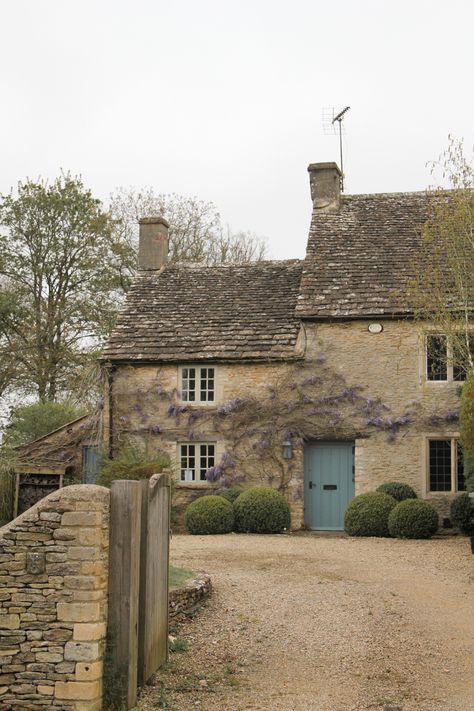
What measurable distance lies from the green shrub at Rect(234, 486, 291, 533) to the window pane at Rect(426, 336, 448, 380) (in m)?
4.81

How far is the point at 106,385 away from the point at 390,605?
13.5 m

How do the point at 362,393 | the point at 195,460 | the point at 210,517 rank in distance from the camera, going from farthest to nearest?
the point at 195,460
the point at 362,393
the point at 210,517

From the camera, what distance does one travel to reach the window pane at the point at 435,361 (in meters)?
23.1

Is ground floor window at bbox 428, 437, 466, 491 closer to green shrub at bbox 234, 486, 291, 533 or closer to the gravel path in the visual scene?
green shrub at bbox 234, 486, 291, 533

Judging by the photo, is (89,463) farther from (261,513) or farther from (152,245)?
(152,245)

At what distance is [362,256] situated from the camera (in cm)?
2559

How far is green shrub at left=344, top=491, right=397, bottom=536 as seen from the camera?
21.6 meters

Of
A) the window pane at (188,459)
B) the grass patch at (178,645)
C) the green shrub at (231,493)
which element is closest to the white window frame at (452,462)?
the green shrub at (231,493)

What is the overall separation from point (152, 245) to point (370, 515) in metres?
11.1

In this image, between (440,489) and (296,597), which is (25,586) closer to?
(296,597)

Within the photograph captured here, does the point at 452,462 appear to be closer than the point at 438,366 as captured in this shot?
Yes

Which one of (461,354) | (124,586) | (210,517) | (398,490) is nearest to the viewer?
(124,586)

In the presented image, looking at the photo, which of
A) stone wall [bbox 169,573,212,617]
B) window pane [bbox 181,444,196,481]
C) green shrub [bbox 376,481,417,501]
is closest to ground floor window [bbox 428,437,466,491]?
green shrub [bbox 376,481,417,501]

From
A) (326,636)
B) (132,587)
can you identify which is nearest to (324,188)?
(326,636)
